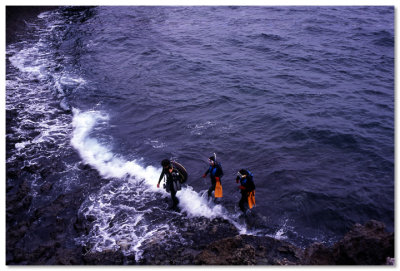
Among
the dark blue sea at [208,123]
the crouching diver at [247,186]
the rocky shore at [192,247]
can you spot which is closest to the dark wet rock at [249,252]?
the rocky shore at [192,247]

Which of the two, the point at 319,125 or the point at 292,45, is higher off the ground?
the point at 292,45

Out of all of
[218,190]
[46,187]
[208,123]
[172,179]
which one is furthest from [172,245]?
[208,123]

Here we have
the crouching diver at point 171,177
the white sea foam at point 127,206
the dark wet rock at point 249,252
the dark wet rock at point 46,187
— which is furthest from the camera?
the dark wet rock at point 46,187

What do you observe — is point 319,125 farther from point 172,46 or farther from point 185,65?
point 172,46

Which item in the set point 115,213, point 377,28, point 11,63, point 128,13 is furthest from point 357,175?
point 128,13

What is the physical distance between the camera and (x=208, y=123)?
55.5ft

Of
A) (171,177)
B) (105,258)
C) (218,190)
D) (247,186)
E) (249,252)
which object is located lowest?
(105,258)

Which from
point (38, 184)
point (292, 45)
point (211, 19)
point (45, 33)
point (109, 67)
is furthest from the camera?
point (211, 19)

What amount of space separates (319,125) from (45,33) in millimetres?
29294

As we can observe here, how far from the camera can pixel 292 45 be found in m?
26.2

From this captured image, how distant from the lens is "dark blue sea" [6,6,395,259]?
11.0 meters

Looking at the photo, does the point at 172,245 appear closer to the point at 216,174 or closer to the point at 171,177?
the point at 171,177

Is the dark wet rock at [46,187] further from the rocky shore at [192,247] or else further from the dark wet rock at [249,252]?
the dark wet rock at [249,252]

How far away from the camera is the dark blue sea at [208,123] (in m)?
11.0
